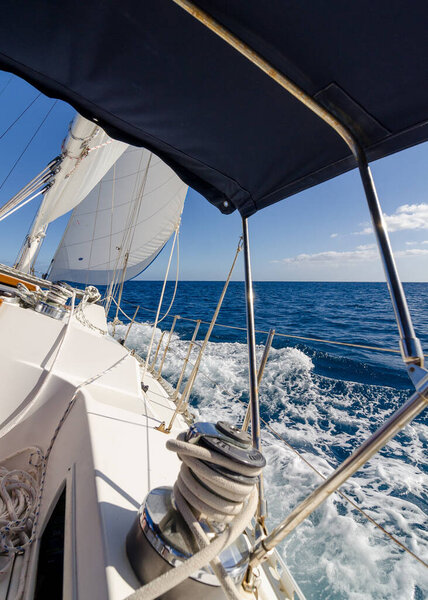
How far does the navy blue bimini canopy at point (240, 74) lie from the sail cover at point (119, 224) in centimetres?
658

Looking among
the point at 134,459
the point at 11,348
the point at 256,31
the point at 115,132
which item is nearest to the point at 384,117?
the point at 256,31

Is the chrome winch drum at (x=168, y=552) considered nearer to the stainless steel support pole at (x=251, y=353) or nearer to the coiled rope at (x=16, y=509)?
the stainless steel support pole at (x=251, y=353)

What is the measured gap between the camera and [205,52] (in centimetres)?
67

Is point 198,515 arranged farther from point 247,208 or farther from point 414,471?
point 414,471

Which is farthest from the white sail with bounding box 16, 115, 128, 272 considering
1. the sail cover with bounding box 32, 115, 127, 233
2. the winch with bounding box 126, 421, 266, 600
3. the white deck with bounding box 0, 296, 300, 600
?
the winch with bounding box 126, 421, 266, 600

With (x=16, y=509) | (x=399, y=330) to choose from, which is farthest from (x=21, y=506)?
(x=399, y=330)

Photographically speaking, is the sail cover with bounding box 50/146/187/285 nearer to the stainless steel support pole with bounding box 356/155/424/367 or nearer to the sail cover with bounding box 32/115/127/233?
the sail cover with bounding box 32/115/127/233

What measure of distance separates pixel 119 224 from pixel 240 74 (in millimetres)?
7699

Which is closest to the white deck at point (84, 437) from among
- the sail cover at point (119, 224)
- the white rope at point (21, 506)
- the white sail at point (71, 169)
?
the white rope at point (21, 506)

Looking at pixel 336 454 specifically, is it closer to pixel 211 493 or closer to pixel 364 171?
pixel 211 493

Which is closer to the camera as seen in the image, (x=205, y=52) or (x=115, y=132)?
(x=205, y=52)

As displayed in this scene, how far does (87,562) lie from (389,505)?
2.92 meters

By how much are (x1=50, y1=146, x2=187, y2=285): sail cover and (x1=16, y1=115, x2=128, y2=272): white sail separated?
96.0 inches

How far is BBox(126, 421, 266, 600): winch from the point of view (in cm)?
49
